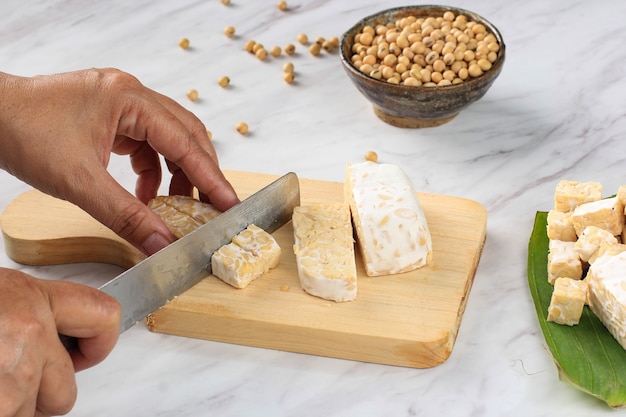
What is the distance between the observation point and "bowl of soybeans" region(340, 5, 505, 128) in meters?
2.58

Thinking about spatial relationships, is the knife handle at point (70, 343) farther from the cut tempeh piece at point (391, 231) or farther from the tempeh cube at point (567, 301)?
the tempeh cube at point (567, 301)

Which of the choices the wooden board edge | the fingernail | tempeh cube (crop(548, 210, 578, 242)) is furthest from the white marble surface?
the fingernail

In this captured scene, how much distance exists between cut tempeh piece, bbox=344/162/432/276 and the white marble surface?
0.67ft

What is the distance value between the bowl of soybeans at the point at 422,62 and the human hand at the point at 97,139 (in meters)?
0.63

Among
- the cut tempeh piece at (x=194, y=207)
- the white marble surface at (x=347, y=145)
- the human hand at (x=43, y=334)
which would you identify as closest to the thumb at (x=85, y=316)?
the human hand at (x=43, y=334)

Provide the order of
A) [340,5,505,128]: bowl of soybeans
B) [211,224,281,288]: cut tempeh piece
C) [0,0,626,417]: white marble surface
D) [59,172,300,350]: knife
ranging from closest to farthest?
[59,172,300,350]: knife
[0,0,626,417]: white marble surface
[211,224,281,288]: cut tempeh piece
[340,5,505,128]: bowl of soybeans

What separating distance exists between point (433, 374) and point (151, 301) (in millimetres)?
643

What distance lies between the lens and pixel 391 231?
2.12 m

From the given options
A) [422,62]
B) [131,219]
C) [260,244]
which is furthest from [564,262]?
[131,219]

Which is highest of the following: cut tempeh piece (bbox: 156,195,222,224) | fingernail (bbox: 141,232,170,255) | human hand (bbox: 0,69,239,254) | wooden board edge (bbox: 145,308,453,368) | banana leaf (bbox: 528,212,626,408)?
human hand (bbox: 0,69,239,254)

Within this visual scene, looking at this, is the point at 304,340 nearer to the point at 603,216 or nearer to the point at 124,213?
the point at 124,213

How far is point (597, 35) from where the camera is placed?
10.6 ft

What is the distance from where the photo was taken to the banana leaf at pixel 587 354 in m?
1.88

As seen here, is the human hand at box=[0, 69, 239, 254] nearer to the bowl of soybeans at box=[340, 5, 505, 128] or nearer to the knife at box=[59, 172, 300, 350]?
the knife at box=[59, 172, 300, 350]
